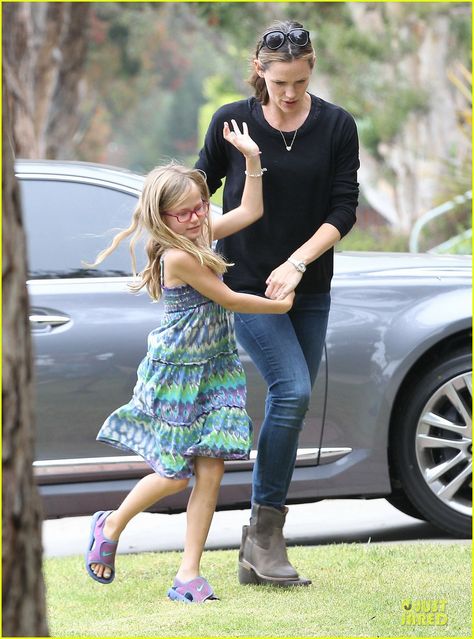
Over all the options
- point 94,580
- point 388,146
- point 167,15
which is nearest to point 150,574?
point 94,580

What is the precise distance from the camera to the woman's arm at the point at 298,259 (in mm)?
4492

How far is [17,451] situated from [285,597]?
2162mm

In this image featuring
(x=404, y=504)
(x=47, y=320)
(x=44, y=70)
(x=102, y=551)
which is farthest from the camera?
(x=44, y=70)

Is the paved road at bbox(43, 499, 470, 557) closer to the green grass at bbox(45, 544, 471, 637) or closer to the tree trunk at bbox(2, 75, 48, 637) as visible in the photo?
the green grass at bbox(45, 544, 471, 637)

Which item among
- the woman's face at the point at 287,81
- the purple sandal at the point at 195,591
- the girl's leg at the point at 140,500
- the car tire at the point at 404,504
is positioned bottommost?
the car tire at the point at 404,504

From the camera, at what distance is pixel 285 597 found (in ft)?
15.0

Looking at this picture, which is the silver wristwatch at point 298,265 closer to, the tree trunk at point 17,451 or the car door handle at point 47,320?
the car door handle at point 47,320

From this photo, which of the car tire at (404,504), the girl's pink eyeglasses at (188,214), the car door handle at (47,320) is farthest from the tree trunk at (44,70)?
the girl's pink eyeglasses at (188,214)

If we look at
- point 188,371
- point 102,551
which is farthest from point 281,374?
point 102,551

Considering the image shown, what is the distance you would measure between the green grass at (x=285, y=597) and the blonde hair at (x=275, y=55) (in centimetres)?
175

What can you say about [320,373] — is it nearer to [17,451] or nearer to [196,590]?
[196,590]

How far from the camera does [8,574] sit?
8.46 feet

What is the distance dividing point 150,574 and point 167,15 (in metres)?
34.7

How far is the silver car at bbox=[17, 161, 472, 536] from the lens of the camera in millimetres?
5609
